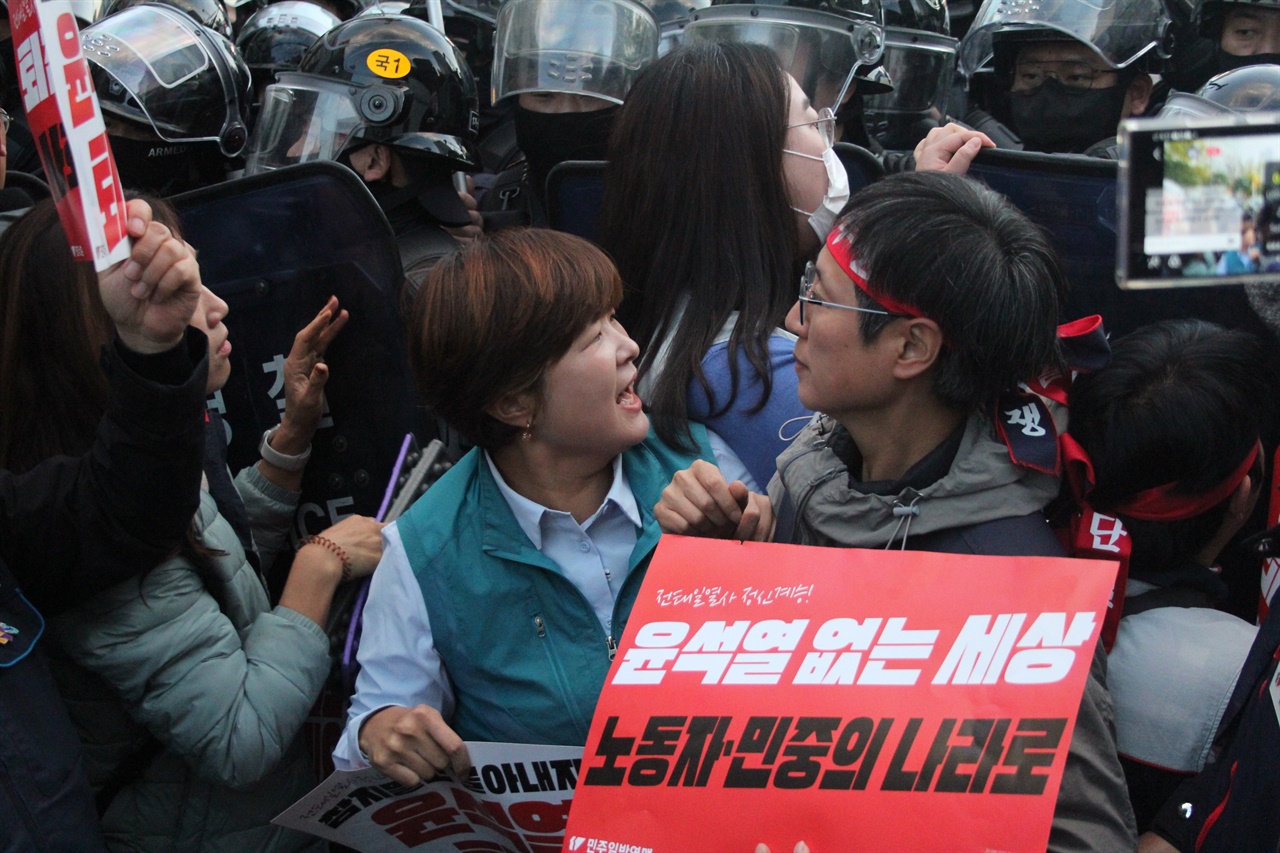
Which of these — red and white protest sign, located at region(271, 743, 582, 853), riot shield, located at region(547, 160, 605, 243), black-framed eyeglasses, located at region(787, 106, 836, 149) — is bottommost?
red and white protest sign, located at region(271, 743, 582, 853)

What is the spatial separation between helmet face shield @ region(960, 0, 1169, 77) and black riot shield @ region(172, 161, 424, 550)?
2.78 m

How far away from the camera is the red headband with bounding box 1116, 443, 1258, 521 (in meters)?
1.90

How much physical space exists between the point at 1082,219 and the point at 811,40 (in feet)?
5.76

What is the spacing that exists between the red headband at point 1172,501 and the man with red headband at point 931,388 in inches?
10.0

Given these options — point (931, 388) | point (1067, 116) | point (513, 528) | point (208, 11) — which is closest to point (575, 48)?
point (1067, 116)

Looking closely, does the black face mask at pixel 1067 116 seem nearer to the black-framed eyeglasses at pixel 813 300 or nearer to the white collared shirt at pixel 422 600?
the black-framed eyeglasses at pixel 813 300

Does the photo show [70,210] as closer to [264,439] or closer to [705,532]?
[705,532]

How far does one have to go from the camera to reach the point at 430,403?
224 cm

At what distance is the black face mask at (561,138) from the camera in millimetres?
4137

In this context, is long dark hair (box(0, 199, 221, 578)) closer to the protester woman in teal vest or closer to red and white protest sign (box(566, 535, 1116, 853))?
the protester woman in teal vest

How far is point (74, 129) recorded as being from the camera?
1.47 metres

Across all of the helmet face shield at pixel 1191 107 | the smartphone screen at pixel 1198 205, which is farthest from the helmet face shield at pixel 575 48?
the smartphone screen at pixel 1198 205

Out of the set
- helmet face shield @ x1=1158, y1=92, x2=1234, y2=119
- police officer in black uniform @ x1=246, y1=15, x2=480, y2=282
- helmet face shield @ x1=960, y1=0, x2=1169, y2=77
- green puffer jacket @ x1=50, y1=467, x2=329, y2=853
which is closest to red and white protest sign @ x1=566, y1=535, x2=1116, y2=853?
green puffer jacket @ x1=50, y1=467, x2=329, y2=853

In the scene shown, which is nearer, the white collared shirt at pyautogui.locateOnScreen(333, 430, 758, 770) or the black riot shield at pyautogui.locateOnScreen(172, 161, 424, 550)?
the white collared shirt at pyautogui.locateOnScreen(333, 430, 758, 770)
